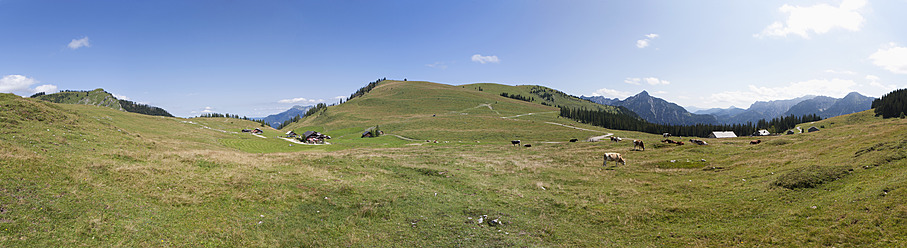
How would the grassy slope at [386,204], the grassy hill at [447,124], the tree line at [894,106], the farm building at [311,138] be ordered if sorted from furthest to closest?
the tree line at [894,106] < the grassy hill at [447,124] < the farm building at [311,138] < the grassy slope at [386,204]

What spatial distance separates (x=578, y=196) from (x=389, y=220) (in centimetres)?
1268

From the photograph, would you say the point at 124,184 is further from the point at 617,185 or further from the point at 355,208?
the point at 617,185

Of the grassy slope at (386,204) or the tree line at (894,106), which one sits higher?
the tree line at (894,106)

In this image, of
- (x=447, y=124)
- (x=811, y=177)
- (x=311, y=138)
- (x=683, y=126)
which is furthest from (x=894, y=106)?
(x=311, y=138)

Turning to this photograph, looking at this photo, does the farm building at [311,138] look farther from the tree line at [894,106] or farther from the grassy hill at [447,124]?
the tree line at [894,106]

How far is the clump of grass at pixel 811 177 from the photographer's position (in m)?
14.8

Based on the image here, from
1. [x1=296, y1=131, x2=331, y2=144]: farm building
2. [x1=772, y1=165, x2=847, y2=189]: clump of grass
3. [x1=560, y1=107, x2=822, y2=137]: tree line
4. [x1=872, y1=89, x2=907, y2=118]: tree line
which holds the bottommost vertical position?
[x1=296, y1=131, x2=331, y2=144]: farm building

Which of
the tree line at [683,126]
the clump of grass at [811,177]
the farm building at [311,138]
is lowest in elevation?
the farm building at [311,138]

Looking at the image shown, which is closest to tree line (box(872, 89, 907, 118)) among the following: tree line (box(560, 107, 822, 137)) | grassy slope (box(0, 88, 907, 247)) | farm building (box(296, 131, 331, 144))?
tree line (box(560, 107, 822, 137))

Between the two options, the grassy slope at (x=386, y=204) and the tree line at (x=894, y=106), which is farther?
the tree line at (x=894, y=106)

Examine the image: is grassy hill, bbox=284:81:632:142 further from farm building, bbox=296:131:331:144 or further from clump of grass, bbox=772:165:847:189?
Result: clump of grass, bbox=772:165:847:189

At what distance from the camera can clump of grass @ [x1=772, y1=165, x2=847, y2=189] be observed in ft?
48.5

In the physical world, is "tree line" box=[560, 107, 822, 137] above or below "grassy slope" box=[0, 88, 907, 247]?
above

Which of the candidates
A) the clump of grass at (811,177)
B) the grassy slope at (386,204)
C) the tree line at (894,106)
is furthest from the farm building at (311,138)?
the tree line at (894,106)
